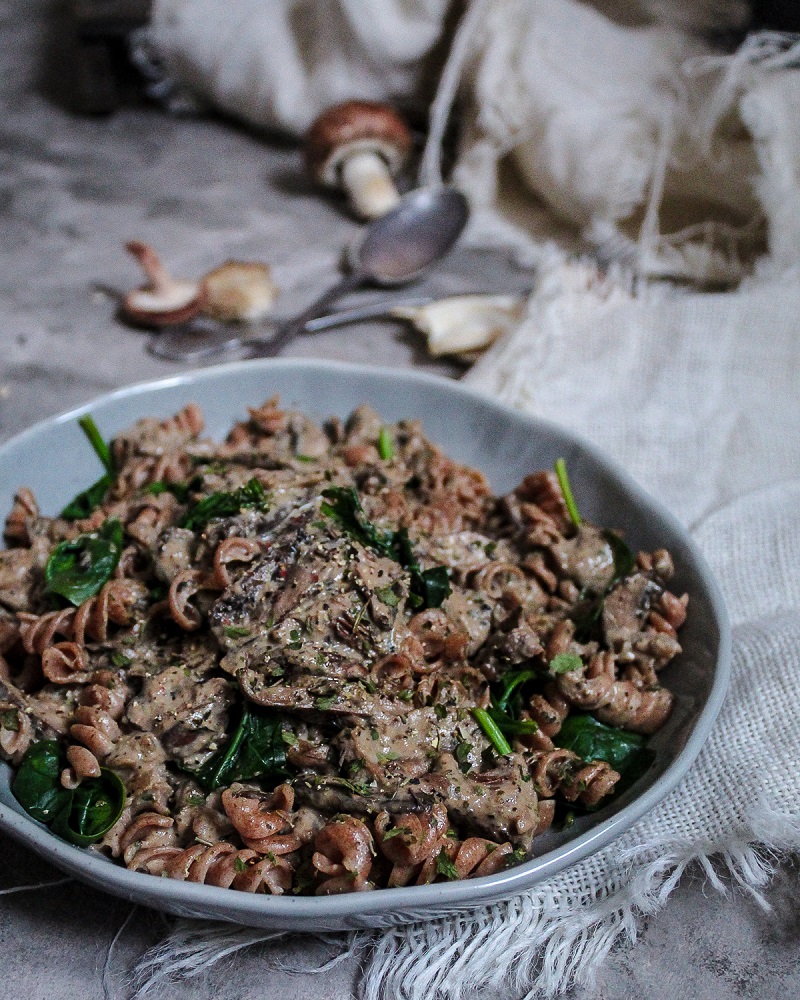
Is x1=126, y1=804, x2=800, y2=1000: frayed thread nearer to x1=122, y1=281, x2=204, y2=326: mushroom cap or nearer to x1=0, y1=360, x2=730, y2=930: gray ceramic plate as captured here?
x1=0, y1=360, x2=730, y2=930: gray ceramic plate

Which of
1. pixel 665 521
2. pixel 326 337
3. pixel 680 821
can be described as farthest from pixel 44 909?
pixel 326 337

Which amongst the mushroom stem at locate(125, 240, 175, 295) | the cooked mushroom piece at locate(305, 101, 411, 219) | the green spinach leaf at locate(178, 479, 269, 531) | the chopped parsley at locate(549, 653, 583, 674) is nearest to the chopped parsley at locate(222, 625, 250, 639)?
the green spinach leaf at locate(178, 479, 269, 531)

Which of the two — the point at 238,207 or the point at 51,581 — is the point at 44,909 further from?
the point at 238,207

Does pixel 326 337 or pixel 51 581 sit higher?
pixel 51 581

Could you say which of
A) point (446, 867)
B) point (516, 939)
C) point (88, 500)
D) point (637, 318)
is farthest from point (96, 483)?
point (637, 318)

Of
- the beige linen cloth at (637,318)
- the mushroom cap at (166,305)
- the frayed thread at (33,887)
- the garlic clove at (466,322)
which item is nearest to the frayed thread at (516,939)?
the beige linen cloth at (637,318)


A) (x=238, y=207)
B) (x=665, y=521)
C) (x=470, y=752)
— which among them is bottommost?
(x=238, y=207)

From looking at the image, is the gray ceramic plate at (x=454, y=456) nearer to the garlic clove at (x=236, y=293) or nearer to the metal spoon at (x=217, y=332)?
the metal spoon at (x=217, y=332)
